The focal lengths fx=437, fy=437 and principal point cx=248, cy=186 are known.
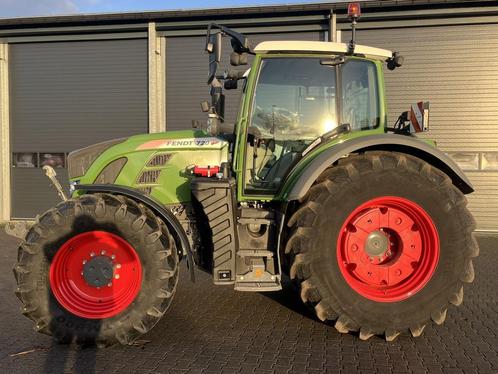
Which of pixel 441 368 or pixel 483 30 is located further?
pixel 483 30

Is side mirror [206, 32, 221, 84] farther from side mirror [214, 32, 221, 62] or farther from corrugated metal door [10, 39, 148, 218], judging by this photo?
corrugated metal door [10, 39, 148, 218]

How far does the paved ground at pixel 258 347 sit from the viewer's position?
3.23 metres

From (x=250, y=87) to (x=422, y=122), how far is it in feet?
5.38

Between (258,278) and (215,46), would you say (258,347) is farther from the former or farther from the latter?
(215,46)

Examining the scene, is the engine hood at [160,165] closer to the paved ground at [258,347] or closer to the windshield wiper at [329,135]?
the windshield wiper at [329,135]

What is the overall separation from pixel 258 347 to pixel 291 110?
6.88ft

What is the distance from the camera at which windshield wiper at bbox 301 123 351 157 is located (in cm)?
389

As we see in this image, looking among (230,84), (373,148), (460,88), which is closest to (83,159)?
(230,84)

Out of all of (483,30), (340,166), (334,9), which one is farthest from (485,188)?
(340,166)

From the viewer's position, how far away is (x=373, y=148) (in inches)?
151

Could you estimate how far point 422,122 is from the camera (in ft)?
13.4

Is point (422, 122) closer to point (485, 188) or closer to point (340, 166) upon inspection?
point (340, 166)

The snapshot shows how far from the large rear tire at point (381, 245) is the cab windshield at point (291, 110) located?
498mm

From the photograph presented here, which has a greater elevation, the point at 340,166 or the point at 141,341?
the point at 340,166
